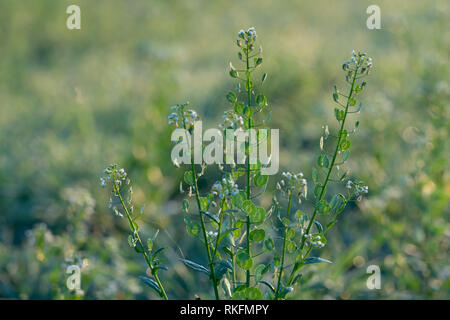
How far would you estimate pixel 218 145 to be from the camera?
1025mm

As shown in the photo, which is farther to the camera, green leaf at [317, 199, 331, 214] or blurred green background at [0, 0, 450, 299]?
blurred green background at [0, 0, 450, 299]

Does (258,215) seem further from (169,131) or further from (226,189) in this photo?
(169,131)

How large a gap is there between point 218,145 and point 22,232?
6.55 ft

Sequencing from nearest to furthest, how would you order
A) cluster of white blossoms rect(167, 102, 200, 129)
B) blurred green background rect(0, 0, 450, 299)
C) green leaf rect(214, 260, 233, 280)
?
1. cluster of white blossoms rect(167, 102, 200, 129)
2. green leaf rect(214, 260, 233, 280)
3. blurred green background rect(0, 0, 450, 299)

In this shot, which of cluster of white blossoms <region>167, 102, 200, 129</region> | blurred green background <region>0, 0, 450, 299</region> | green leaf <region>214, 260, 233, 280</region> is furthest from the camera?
blurred green background <region>0, 0, 450, 299</region>

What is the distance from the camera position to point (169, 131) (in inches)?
114

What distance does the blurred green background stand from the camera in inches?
80.4

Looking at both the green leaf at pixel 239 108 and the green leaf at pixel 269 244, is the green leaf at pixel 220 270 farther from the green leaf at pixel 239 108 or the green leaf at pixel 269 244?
the green leaf at pixel 239 108

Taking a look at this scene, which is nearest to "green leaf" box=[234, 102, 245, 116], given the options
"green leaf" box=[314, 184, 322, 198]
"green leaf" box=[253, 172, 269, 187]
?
"green leaf" box=[253, 172, 269, 187]

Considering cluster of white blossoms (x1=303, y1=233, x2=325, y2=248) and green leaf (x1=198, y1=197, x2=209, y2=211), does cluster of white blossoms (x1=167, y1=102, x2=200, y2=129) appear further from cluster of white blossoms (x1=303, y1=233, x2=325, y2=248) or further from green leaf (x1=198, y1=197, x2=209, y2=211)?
cluster of white blossoms (x1=303, y1=233, x2=325, y2=248)

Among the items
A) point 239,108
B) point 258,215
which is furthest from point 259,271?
point 239,108

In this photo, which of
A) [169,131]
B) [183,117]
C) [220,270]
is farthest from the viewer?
[169,131]
